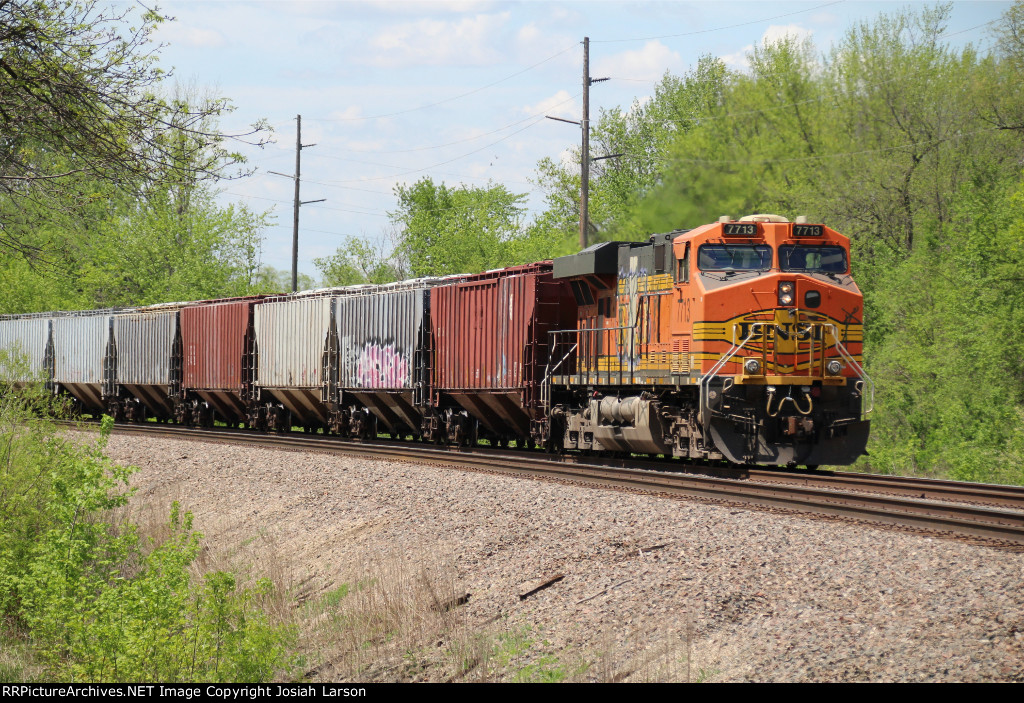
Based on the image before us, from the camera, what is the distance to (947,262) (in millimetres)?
26531

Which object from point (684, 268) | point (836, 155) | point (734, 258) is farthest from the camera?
point (836, 155)

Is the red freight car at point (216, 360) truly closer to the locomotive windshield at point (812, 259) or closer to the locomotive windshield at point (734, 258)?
the locomotive windshield at point (734, 258)

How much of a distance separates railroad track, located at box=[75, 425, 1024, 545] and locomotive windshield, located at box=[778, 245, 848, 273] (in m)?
3.16

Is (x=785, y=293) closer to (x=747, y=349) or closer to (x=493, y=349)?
(x=747, y=349)

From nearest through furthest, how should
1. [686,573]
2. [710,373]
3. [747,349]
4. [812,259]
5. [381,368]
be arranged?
[686,573]
[710,373]
[747,349]
[812,259]
[381,368]

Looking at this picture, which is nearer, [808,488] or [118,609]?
[118,609]

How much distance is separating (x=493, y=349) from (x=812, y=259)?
6753 mm

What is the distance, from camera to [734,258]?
1548 cm

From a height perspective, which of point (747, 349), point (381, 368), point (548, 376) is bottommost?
point (548, 376)

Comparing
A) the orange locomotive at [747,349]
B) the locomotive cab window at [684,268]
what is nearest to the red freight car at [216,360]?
the orange locomotive at [747,349]

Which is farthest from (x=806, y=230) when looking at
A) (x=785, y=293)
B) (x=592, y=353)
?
(x=592, y=353)

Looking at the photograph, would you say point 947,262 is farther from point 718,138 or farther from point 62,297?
point 62,297

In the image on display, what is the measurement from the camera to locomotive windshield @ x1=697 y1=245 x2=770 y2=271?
15.4 m

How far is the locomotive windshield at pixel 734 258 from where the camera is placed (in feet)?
50.6
